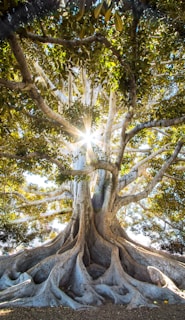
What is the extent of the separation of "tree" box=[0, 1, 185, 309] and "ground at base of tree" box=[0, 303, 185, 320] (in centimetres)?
25

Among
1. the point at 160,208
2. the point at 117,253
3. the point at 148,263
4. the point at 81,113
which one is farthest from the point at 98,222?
the point at 160,208

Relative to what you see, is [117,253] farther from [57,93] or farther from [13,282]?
[57,93]

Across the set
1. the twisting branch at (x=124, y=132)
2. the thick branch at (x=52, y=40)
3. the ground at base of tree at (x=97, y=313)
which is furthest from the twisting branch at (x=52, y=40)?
the ground at base of tree at (x=97, y=313)

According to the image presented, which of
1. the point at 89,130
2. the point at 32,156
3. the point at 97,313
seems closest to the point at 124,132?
the point at 89,130

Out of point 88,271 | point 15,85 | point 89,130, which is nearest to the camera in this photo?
point 15,85

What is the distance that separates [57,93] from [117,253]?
17.8 feet

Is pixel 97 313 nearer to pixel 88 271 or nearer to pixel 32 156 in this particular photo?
pixel 88 271

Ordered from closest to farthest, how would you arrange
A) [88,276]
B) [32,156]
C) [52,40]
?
[52,40]
[32,156]
[88,276]

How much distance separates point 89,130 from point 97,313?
11.3 feet

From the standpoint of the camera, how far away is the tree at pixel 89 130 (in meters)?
3.64

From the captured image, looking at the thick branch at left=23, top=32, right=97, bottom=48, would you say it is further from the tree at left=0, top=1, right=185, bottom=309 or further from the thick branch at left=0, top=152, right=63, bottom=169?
the thick branch at left=0, top=152, right=63, bottom=169

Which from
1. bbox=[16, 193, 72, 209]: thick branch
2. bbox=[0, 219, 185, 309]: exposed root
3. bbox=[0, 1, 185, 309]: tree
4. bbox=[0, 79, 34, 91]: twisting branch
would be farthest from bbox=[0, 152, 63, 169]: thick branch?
bbox=[16, 193, 72, 209]: thick branch

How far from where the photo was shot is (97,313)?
13.4ft

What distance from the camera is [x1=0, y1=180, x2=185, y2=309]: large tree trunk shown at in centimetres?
465
